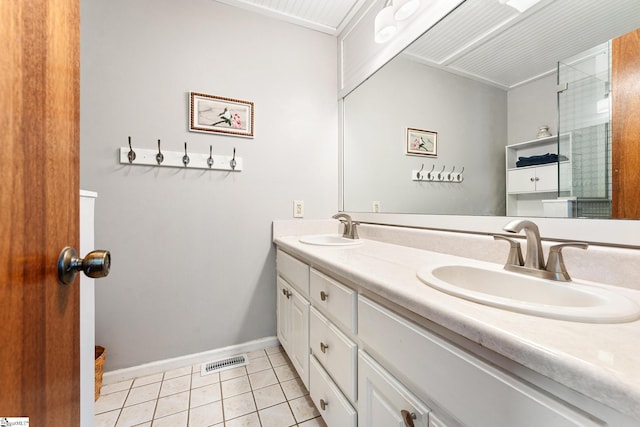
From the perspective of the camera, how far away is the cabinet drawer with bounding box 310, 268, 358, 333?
861 millimetres

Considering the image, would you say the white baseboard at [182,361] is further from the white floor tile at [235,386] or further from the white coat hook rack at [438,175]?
the white coat hook rack at [438,175]

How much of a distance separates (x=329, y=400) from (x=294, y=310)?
1.57ft

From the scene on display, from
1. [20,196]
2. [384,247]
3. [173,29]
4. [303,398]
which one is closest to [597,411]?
[20,196]

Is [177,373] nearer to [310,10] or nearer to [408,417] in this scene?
[408,417]

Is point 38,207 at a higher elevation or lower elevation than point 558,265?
higher

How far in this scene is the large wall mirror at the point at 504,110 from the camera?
0.74 meters

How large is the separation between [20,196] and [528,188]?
127 cm

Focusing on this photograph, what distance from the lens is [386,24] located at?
4.72 ft

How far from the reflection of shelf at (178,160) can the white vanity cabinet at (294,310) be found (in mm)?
663

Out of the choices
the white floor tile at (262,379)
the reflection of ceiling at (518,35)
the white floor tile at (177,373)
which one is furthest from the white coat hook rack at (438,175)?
the white floor tile at (177,373)

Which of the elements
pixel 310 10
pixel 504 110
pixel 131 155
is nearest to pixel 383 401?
pixel 504 110

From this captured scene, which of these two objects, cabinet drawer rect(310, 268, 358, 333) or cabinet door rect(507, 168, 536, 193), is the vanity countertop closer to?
cabinet drawer rect(310, 268, 358, 333)

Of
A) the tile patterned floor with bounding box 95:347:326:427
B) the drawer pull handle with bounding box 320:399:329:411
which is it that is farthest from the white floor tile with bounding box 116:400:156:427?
the drawer pull handle with bounding box 320:399:329:411

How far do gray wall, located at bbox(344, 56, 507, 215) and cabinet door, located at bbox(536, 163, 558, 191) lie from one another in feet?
0.39
